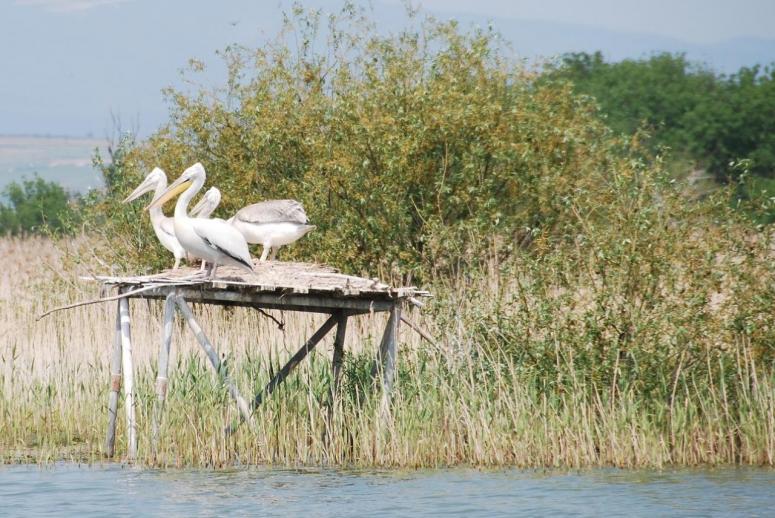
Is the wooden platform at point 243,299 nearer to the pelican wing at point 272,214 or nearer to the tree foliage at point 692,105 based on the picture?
the pelican wing at point 272,214

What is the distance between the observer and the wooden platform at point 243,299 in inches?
532

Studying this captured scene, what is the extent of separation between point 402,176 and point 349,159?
0.83m

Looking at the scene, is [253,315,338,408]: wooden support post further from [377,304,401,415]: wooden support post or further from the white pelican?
the white pelican

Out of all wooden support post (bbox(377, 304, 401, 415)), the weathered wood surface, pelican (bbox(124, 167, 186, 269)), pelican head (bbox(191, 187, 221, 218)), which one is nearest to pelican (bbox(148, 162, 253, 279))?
the weathered wood surface

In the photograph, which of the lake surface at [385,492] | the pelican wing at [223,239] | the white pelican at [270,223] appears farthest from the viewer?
the white pelican at [270,223]

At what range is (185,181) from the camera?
1548 centimetres

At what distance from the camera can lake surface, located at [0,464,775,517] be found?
1195 cm

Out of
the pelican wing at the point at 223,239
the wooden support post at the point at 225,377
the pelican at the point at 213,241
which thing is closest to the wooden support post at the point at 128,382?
the wooden support post at the point at 225,377

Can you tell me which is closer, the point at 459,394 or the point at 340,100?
the point at 459,394

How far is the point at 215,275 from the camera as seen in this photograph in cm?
1405

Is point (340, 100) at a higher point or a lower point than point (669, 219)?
higher

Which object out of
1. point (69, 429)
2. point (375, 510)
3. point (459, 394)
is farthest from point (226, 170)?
point (375, 510)

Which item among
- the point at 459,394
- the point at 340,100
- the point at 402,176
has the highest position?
the point at 340,100

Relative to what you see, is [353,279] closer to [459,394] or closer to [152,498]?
[459,394]
